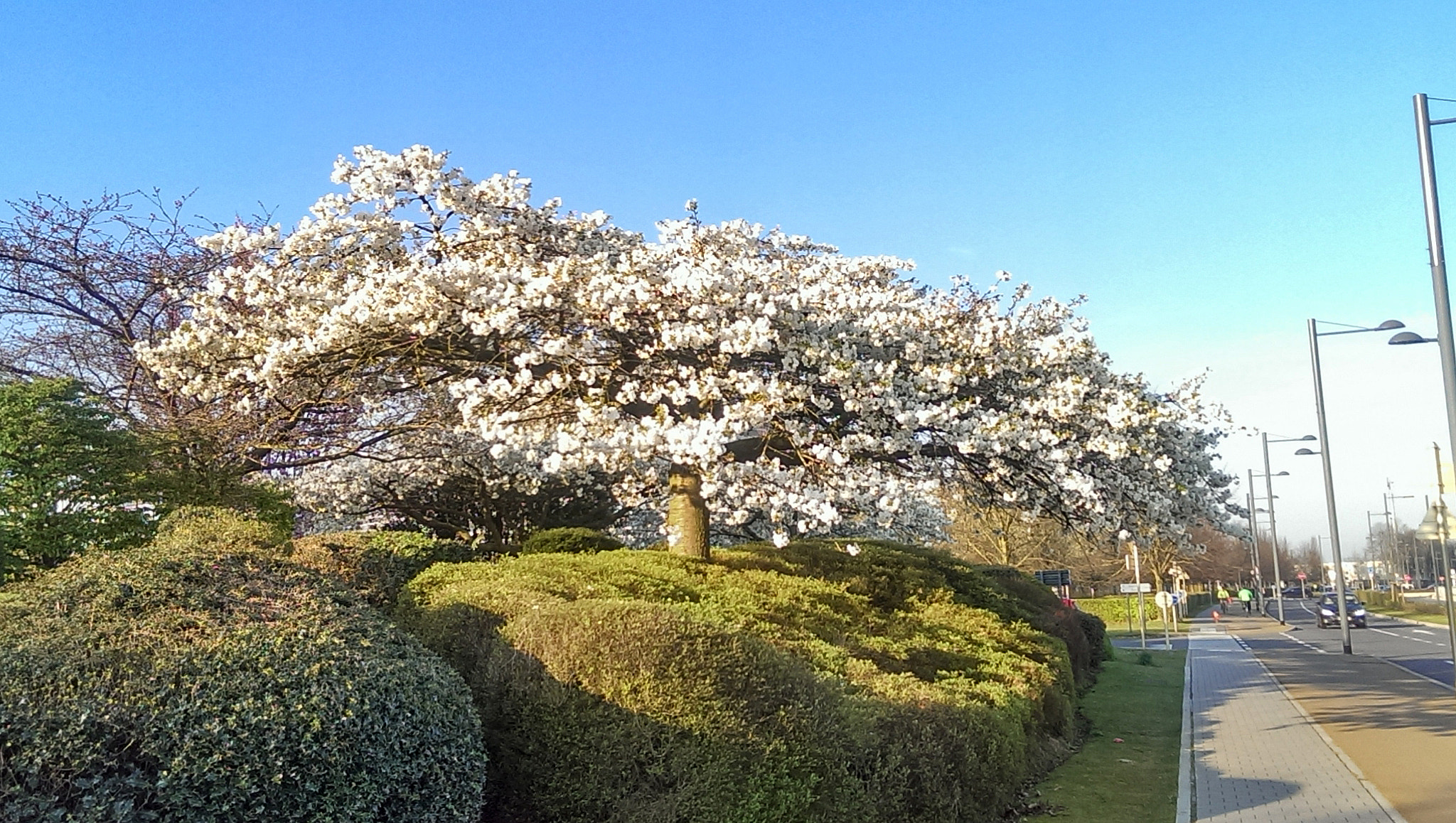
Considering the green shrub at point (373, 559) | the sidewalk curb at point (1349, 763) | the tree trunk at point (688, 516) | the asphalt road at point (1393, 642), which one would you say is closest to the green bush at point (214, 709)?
the green shrub at point (373, 559)

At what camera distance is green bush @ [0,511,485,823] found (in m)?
4.29

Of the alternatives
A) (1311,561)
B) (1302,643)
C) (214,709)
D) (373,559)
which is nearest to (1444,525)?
(373,559)

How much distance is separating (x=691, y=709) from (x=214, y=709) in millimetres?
2562

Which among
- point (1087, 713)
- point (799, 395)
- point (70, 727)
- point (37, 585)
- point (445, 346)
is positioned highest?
point (445, 346)

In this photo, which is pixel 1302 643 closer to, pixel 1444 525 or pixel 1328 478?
pixel 1328 478

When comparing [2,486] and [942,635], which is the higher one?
[2,486]

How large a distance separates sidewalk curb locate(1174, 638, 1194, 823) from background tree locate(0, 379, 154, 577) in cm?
921

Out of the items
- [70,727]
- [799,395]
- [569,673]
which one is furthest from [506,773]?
[799,395]

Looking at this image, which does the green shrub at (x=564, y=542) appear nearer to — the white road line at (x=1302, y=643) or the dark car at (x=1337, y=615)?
the white road line at (x=1302, y=643)

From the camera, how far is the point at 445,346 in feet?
36.3

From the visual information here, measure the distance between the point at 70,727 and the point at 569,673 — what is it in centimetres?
262

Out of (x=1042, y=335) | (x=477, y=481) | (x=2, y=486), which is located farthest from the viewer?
(x=477, y=481)

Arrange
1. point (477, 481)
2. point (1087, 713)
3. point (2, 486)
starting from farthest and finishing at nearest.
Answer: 1. point (477, 481)
2. point (1087, 713)
3. point (2, 486)

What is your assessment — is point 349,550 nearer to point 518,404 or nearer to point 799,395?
point 518,404
